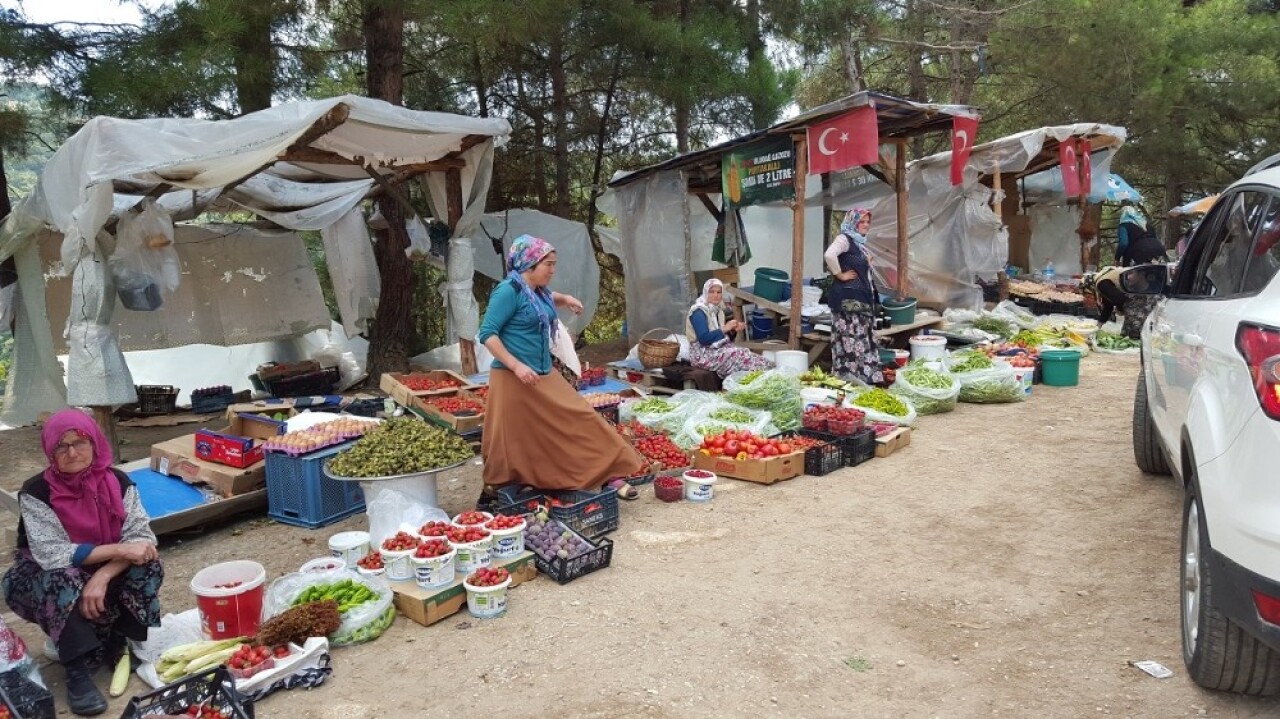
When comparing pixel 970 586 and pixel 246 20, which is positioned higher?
pixel 246 20

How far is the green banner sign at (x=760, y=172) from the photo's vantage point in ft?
31.0

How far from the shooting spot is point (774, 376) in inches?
306

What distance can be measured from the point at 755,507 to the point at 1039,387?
538 centimetres

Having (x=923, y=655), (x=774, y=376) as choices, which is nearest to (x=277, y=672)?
(x=923, y=655)

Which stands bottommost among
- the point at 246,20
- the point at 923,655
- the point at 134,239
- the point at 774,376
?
the point at 923,655

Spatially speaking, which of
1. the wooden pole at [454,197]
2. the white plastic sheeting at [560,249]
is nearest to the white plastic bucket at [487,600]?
the wooden pole at [454,197]

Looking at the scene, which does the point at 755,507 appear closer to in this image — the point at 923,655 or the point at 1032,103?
the point at 923,655

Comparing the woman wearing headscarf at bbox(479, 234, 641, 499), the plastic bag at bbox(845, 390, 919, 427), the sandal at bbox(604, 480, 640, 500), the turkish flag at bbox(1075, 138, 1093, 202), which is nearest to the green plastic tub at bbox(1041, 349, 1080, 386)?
the plastic bag at bbox(845, 390, 919, 427)

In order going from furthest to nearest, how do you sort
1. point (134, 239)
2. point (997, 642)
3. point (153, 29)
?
point (153, 29)
point (134, 239)
point (997, 642)

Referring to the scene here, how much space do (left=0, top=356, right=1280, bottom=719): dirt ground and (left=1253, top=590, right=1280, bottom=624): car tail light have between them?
80 centimetres

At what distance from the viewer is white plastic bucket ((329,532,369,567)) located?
4504 mm

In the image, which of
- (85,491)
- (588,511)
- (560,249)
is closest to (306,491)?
(588,511)

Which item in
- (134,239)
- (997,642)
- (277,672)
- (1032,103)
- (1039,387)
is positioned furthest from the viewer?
(1032,103)

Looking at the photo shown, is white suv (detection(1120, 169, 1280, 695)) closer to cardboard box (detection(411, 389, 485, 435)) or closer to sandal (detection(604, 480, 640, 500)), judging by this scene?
sandal (detection(604, 480, 640, 500))
